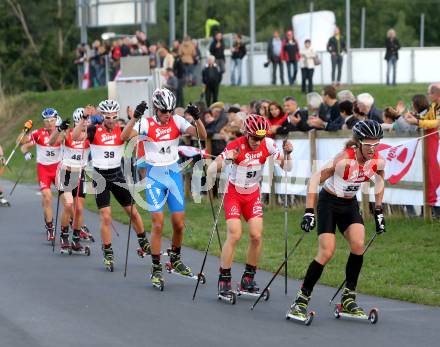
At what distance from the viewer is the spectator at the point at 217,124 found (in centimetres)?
2255

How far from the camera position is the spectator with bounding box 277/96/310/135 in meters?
20.3

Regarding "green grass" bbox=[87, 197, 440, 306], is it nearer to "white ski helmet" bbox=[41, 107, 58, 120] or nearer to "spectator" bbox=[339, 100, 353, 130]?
"spectator" bbox=[339, 100, 353, 130]

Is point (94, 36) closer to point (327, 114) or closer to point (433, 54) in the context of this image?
point (433, 54)

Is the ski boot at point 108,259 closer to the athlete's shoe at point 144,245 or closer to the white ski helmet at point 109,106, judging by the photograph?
the athlete's shoe at point 144,245

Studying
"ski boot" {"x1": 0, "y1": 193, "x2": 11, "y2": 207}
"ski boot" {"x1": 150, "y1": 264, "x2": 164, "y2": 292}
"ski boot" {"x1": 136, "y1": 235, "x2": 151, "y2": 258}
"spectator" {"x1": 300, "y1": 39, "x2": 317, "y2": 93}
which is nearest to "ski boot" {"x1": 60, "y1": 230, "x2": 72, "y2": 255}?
"ski boot" {"x1": 136, "y1": 235, "x2": 151, "y2": 258}

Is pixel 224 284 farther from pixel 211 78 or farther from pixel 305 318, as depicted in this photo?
pixel 211 78

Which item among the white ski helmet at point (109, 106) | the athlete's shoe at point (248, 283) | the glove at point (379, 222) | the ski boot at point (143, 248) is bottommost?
the ski boot at point (143, 248)

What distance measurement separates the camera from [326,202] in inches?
453

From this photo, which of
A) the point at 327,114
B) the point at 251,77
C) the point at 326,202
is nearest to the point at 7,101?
the point at 251,77

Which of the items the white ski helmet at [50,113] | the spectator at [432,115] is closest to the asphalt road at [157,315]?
the white ski helmet at [50,113]

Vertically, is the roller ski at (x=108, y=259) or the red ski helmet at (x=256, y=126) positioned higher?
the red ski helmet at (x=256, y=126)

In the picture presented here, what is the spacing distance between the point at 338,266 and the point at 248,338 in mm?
4645

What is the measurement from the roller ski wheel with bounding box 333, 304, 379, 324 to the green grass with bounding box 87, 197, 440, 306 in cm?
120

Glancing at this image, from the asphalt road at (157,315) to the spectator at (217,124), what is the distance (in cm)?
675
